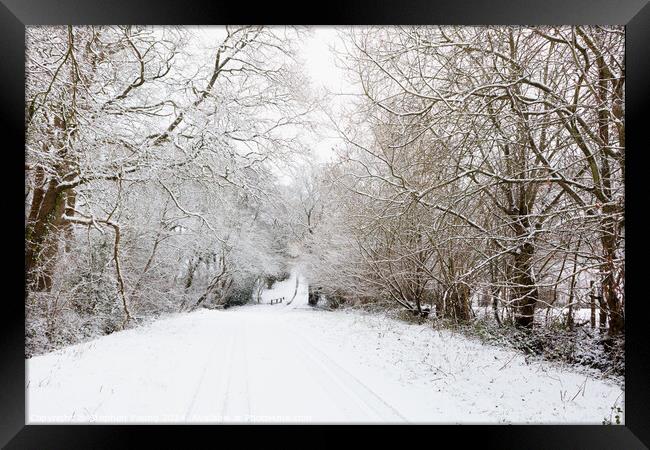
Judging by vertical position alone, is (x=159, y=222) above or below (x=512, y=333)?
above

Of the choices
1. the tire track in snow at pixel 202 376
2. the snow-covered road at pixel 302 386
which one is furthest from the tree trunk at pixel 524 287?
the tire track in snow at pixel 202 376

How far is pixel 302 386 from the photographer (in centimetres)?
341

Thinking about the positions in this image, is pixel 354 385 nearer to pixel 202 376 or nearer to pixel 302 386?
pixel 302 386

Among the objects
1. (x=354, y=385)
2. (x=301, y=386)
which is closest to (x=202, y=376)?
(x=301, y=386)

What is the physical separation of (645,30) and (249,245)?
1041 cm

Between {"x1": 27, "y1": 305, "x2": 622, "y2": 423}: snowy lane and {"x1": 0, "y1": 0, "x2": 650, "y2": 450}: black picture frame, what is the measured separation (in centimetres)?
25

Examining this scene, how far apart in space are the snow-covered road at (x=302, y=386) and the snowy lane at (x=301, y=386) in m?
0.01

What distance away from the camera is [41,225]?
16.0 feet

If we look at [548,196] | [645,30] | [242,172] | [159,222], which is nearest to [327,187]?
[242,172]

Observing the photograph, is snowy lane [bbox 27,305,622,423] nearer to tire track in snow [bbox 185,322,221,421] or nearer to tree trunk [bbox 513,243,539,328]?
tire track in snow [bbox 185,322,221,421]

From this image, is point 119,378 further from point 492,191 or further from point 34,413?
point 492,191
